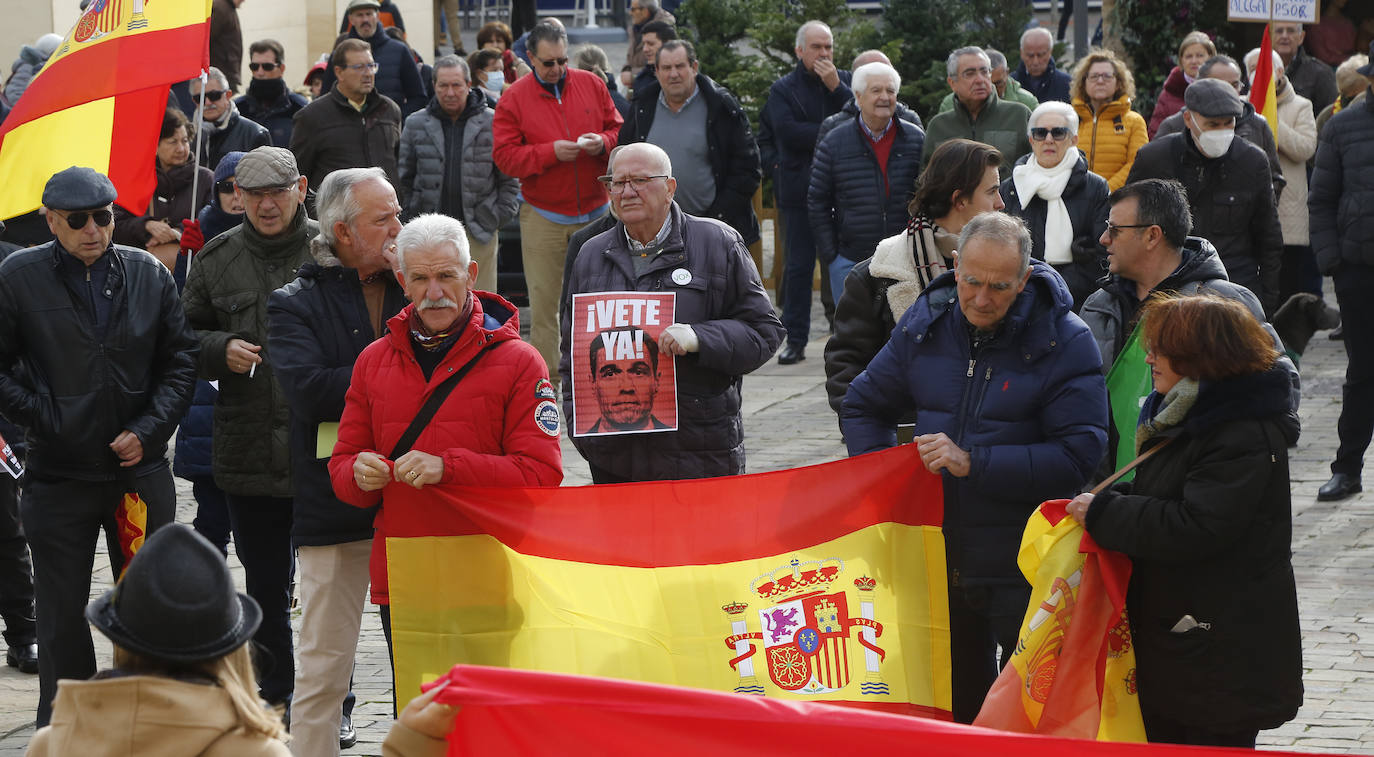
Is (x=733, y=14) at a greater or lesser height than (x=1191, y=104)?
greater

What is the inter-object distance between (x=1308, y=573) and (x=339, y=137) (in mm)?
7614

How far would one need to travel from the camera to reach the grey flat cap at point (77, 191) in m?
6.86

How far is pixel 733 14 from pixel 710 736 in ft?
54.6

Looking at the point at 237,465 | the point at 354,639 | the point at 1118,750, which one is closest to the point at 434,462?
the point at 354,639

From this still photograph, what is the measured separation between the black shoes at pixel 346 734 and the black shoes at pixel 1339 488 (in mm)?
6047

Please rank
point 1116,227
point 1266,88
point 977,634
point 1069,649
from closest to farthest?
point 1069,649, point 977,634, point 1116,227, point 1266,88

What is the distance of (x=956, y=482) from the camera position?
5848 mm

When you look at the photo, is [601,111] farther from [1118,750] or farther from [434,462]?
[1118,750]

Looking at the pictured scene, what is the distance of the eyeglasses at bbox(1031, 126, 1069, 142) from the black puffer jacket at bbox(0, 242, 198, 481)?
4604 millimetres

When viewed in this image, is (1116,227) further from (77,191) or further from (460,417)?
(77,191)

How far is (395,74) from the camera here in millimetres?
16531

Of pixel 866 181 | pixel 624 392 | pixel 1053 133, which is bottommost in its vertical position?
pixel 624 392

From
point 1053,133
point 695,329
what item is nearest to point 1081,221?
point 1053,133

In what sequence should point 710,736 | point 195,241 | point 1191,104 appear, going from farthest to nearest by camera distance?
1. point 1191,104
2. point 195,241
3. point 710,736
